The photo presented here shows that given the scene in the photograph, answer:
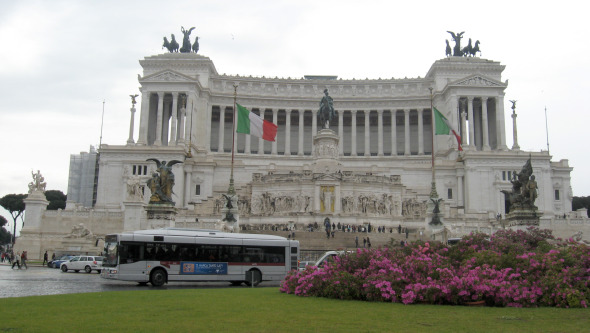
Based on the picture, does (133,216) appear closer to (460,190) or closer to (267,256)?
(267,256)

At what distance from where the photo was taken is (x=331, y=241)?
4681cm

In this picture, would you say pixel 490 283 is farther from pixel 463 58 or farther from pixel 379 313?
pixel 463 58

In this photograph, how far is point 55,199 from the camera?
113750 millimetres

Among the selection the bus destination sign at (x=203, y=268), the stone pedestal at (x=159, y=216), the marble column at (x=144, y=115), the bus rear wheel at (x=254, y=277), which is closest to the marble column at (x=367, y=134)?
the marble column at (x=144, y=115)

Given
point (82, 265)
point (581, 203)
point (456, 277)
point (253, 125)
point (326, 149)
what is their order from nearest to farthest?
point (456, 277) → point (82, 265) → point (253, 125) → point (326, 149) → point (581, 203)

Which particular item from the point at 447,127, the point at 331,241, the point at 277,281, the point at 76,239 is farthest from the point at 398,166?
the point at 277,281

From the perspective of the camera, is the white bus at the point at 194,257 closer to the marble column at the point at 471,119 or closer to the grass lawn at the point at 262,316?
the grass lawn at the point at 262,316

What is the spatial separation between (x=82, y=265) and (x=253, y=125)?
2194 cm

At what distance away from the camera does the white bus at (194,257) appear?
1060 inches

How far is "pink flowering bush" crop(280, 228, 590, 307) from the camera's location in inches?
648

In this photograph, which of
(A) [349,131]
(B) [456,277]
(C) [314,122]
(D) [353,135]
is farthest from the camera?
(A) [349,131]

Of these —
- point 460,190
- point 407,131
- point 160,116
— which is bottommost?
point 460,190

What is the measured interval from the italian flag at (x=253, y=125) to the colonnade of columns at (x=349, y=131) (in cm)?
4024

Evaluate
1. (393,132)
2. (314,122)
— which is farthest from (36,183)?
(393,132)
